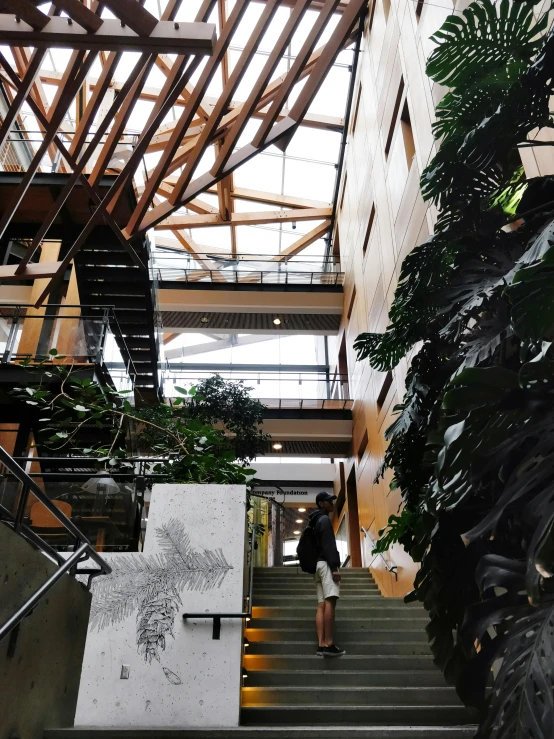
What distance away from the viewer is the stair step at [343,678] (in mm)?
4898

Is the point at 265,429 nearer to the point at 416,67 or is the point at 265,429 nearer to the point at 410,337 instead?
the point at 416,67

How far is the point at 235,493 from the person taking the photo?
547 cm

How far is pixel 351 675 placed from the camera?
4.93 m

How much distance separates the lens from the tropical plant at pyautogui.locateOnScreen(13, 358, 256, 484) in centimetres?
636

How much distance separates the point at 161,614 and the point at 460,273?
146 inches

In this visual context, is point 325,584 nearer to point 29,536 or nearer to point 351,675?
point 351,675

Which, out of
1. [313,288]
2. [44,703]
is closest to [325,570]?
[44,703]

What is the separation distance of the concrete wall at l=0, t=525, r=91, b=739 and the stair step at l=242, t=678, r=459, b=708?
1.59 metres

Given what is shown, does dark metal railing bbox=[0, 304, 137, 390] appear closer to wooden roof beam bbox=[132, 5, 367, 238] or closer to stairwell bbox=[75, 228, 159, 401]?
stairwell bbox=[75, 228, 159, 401]

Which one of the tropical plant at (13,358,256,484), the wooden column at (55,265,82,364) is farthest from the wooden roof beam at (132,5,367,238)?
the tropical plant at (13,358,256,484)

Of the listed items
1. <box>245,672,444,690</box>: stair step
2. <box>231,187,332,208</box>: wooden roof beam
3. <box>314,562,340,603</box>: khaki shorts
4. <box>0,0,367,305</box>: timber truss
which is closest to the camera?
<box>0,0,367,305</box>: timber truss

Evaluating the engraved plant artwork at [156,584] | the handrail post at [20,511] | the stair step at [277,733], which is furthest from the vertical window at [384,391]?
the handrail post at [20,511]

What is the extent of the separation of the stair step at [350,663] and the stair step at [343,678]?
166 mm

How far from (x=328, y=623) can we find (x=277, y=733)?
2.06 m
